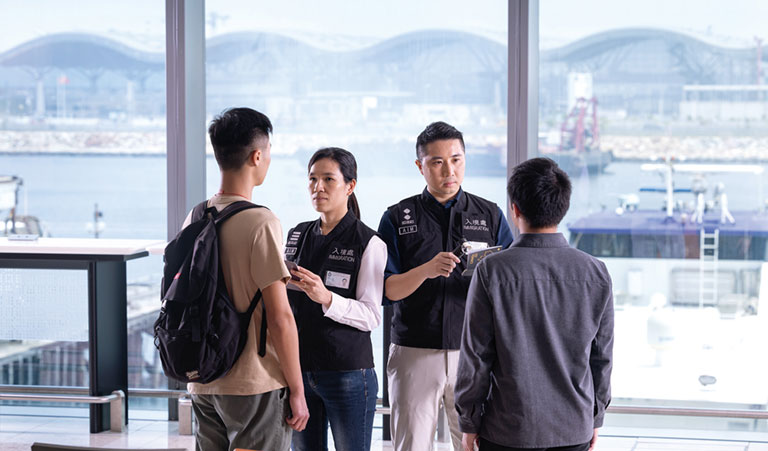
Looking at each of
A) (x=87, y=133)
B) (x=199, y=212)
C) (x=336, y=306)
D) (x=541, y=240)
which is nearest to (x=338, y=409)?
(x=336, y=306)

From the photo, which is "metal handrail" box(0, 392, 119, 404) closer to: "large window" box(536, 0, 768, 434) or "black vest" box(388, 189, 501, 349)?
"black vest" box(388, 189, 501, 349)

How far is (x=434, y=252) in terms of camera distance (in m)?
2.76

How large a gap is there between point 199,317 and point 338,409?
27.7 inches

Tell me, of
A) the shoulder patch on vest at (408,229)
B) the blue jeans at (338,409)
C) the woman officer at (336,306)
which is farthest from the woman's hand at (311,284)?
the shoulder patch on vest at (408,229)

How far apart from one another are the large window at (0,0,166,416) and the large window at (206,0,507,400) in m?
0.44

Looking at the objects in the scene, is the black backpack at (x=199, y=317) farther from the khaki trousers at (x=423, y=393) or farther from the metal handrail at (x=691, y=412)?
the metal handrail at (x=691, y=412)

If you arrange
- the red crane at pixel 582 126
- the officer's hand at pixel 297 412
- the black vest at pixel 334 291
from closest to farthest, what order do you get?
the officer's hand at pixel 297 412, the black vest at pixel 334 291, the red crane at pixel 582 126

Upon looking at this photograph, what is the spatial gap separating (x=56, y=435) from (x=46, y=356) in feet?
1.47

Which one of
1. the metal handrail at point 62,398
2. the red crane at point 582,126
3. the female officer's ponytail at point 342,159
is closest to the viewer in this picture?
the female officer's ponytail at point 342,159

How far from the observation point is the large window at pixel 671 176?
408cm

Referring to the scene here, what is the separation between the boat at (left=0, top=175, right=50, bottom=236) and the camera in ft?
15.1

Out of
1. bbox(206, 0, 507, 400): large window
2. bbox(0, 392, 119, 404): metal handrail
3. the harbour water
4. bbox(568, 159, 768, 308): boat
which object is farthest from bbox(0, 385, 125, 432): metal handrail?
bbox(568, 159, 768, 308): boat

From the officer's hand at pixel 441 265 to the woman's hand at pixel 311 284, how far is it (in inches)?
14.7

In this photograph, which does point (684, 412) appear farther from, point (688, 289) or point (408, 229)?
point (408, 229)
